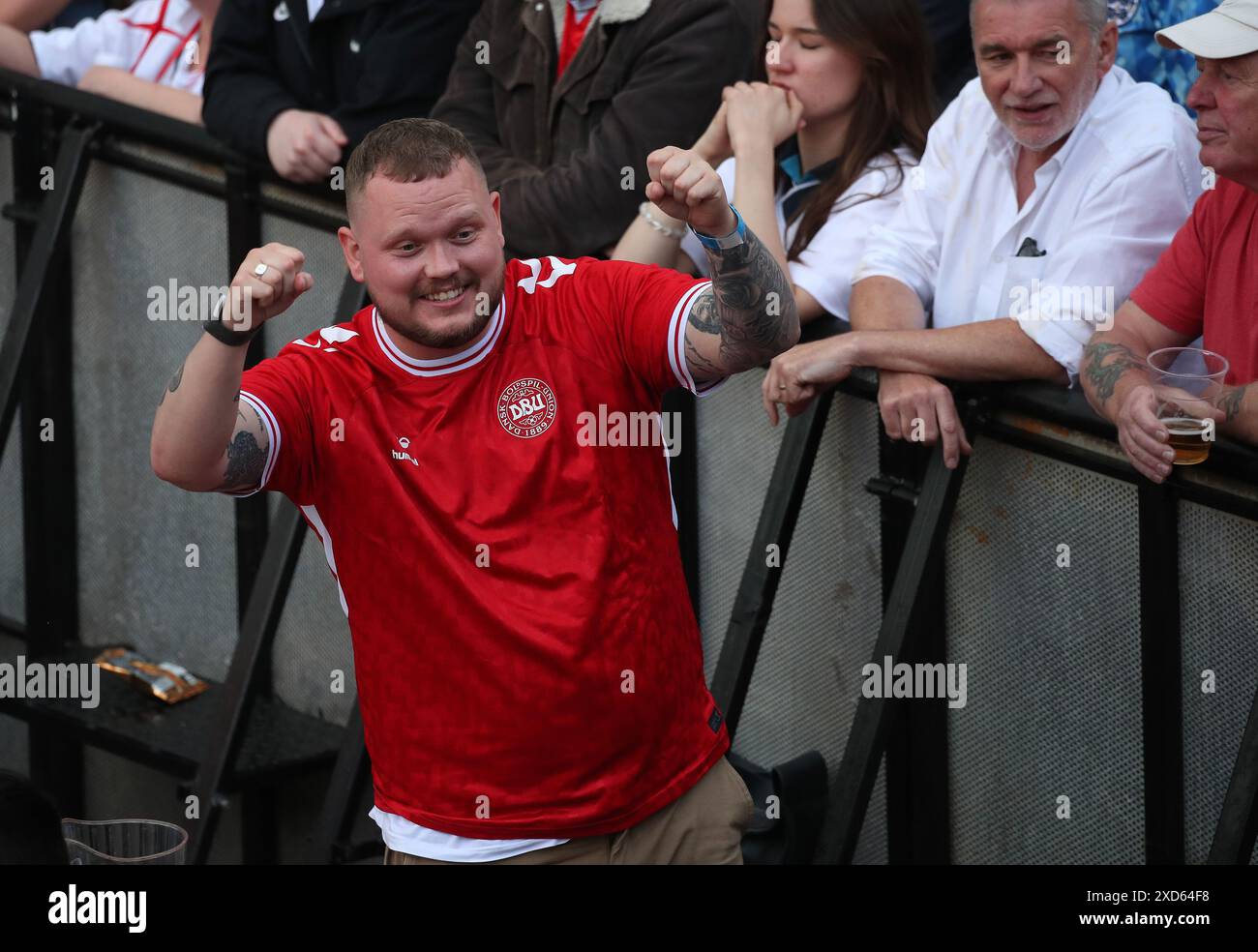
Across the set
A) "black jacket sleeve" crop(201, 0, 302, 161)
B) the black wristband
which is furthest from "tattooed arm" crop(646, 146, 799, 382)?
"black jacket sleeve" crop(201, 0, 302, 161)

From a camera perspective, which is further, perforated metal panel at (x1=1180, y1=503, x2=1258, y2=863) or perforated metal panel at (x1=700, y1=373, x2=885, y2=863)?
perforated metal panel at (x1=700, y1=373, x2=885, y2=863)

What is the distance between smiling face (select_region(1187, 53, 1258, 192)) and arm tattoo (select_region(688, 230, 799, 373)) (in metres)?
0.96

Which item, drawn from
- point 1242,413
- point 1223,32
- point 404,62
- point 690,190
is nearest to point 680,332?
point 690,190

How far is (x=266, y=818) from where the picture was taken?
5.57 m

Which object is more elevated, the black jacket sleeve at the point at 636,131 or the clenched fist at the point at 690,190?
the black jacket sleeve at the point at 636,131

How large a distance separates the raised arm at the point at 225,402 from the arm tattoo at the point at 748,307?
639 millimetres

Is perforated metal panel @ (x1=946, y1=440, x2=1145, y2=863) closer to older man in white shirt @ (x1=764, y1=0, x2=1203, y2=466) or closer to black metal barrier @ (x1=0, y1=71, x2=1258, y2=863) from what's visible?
black metal barrier @ (x1=0, y1=71, x2=1258, y2=863)

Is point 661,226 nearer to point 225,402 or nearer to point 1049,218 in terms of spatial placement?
point 1049,218

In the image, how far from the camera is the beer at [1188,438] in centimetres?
317

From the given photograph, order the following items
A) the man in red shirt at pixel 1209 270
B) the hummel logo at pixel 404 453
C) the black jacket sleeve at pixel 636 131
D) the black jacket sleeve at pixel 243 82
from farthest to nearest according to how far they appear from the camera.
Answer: the black jacket sleeve at pixel 243 82 → the black jacket sleeve at pixel 636 131 → the man in red shirt at pixel 1209 270 → the hummel logo at pixel 404 453

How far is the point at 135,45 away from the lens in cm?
586

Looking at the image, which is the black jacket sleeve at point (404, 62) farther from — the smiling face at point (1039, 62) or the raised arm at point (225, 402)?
the raised arm at point (225, 402)

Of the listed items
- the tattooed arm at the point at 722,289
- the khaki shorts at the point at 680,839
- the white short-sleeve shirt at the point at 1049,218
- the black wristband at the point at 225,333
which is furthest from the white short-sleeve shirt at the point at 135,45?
the khaki shorts at the point at 680,839

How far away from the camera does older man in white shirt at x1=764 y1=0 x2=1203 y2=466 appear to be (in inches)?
143
